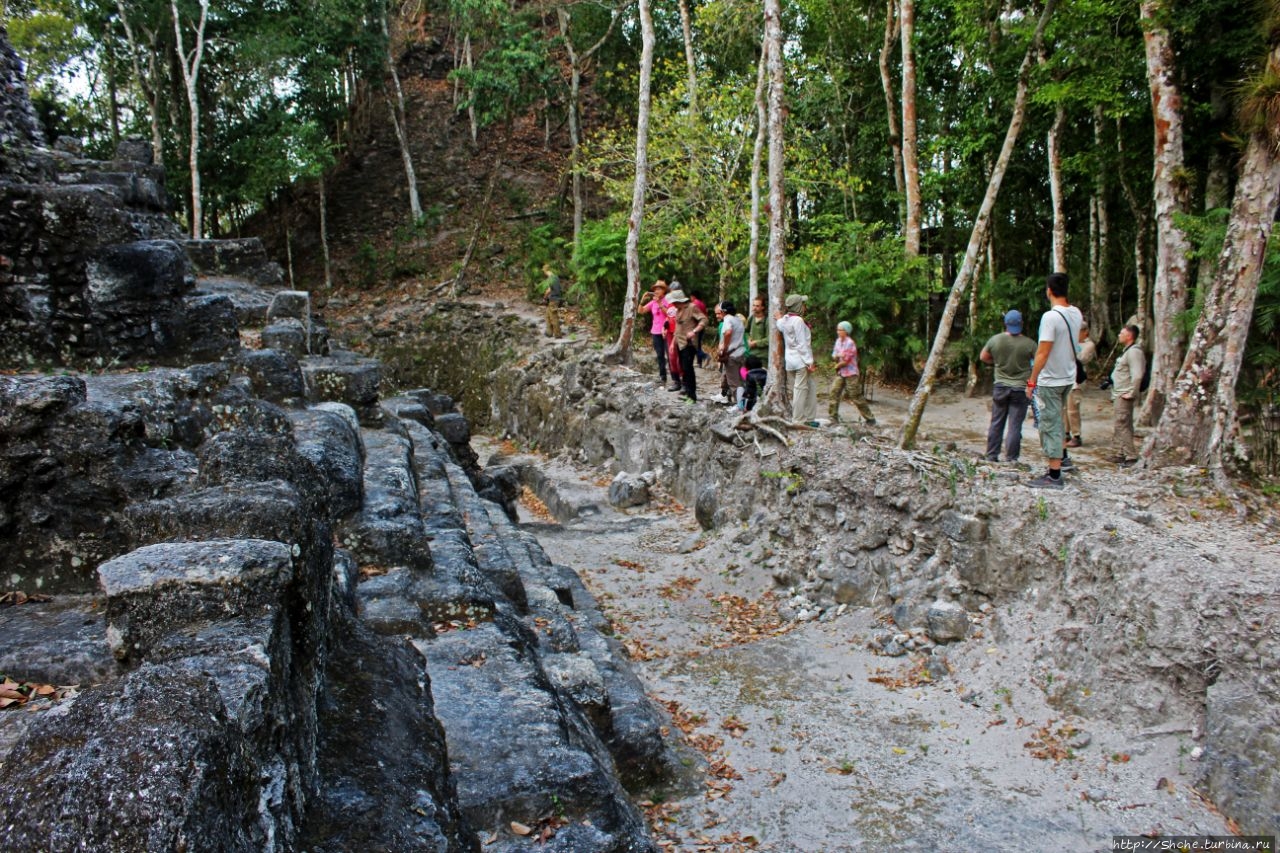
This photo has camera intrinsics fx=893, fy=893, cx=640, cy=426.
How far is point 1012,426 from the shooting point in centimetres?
868

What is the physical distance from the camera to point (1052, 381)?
7.77 meters

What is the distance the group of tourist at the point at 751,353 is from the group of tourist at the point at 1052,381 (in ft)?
8.22

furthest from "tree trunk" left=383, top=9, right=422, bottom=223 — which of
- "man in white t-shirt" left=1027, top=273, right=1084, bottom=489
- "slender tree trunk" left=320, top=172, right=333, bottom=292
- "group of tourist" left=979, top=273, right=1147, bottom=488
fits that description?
"man in white t-shirt" left=1027, top=273, right=1084, bottom=489

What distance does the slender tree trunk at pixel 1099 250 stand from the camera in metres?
15.5

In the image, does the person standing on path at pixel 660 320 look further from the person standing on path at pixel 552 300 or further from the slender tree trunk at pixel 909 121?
the person standing on path at pixel 552 300

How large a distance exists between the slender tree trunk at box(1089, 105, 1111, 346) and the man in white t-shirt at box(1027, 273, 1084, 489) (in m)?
9.17

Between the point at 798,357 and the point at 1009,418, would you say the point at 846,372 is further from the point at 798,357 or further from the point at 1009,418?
the point at 1009,418

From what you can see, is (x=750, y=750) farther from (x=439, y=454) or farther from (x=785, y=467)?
(x=439, y=454)

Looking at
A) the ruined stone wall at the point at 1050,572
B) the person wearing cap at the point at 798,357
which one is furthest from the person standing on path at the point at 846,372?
the ruined stone wall at the point at 1050,572

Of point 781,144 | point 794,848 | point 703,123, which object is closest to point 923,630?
point 794,848

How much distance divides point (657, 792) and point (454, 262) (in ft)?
77.3

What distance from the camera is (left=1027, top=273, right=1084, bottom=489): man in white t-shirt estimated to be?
25.2 feet

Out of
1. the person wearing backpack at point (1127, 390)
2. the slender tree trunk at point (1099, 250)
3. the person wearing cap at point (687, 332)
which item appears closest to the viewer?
the person wearing backpack at point (1127, 390)

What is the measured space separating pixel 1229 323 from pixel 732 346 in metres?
6.62
